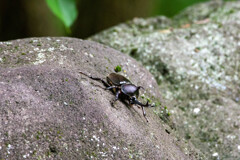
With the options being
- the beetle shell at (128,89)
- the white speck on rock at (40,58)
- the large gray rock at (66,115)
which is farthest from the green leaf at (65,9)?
the beetle shell at (128,89)

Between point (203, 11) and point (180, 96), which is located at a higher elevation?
point (203, 11)

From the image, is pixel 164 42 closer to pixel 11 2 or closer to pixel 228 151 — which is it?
pixel 228 151

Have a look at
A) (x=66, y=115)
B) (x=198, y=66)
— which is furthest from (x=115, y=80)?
(x=198, y=66)

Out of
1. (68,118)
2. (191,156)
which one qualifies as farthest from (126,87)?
(191,156)

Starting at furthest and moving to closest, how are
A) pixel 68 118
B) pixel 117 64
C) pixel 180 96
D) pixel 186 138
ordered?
pixel 180 96, pixel 186 138, pixel 117 64, pixel 68 118

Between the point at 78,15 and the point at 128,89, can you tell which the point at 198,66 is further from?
the point at 78,15

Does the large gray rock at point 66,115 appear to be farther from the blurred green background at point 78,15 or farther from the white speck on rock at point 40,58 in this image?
the blurred green background at point 78,15

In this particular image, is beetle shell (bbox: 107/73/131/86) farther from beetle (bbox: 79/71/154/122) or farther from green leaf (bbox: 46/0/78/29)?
green leaf (bbox: 46/0/78/29)
